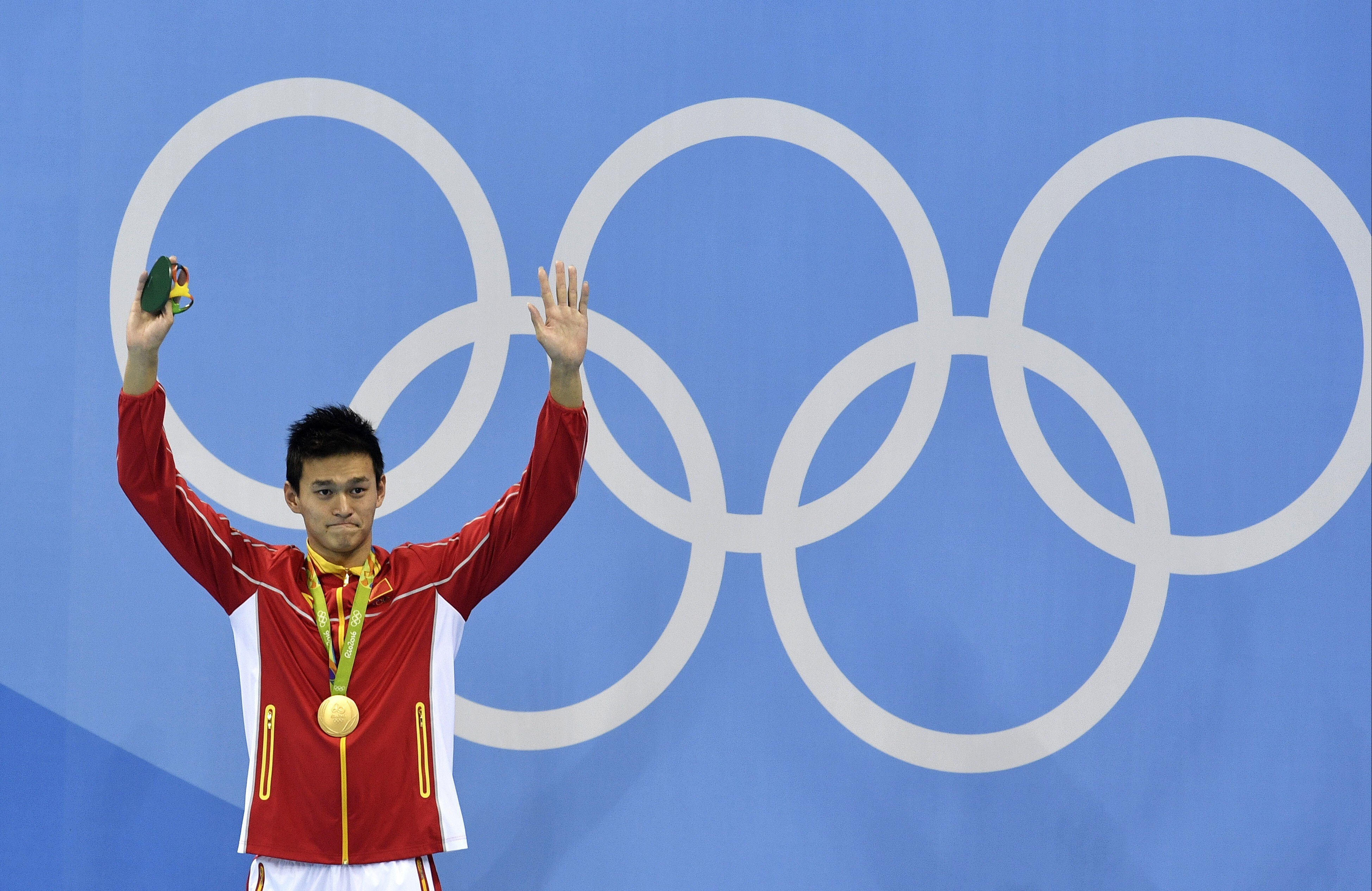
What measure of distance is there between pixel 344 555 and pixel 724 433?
1.20 m

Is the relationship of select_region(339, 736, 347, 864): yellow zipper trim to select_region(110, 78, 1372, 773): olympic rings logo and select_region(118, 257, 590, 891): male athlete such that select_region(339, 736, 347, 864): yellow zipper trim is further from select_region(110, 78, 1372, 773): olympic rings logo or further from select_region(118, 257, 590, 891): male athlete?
select_region(110, 78, 1372, 773): olympic rings logo

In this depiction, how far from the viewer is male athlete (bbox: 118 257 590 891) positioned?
227cm

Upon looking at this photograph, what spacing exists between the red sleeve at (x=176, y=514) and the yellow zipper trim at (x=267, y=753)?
25cm

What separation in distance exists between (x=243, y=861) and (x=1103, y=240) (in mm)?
2982

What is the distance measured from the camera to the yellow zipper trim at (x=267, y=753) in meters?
2.29

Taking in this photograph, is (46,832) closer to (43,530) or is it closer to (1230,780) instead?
(43,530)

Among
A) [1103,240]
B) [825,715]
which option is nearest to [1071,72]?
[1103,240]

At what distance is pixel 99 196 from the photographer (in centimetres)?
323

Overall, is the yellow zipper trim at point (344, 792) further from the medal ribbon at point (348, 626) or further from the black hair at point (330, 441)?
the black hair at point (330, 441)

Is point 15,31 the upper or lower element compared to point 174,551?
upper

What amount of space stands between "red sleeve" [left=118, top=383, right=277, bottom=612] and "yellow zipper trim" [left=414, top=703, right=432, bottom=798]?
1.44ft

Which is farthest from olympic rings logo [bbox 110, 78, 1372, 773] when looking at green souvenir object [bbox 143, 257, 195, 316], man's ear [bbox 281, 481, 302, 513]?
green souvenir object [bbox 143, 257, 195, 316]

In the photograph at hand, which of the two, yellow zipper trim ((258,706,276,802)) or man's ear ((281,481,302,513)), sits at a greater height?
man's ear ((281,481,302,513))

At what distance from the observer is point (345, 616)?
235 cm
